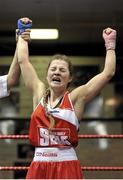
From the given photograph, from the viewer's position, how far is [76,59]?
8.60 meters

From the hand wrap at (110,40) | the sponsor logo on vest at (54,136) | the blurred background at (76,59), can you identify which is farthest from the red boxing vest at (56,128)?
the blurred background at (76,59)

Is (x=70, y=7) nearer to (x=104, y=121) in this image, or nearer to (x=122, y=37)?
(x=122, y=37)

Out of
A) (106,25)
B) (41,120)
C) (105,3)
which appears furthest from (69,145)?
(106,25)

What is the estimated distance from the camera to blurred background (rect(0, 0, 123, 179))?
748 cm

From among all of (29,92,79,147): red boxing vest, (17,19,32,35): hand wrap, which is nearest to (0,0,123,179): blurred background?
(17,19,32,35): hand wrap

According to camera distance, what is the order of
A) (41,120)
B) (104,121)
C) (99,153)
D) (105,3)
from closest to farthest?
1. (41,120)
2. (105,3)
3. (99,153)
4. (104,121)

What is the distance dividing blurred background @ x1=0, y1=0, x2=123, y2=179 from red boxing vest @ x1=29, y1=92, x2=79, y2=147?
4100 mm

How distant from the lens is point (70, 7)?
745 cm

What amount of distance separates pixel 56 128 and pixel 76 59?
5556 mm

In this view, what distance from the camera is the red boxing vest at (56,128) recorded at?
3.09 meters

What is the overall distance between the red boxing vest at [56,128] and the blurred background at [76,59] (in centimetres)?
410

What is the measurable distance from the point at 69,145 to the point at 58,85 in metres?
0.34

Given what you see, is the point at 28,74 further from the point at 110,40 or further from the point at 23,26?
the point at 110,40

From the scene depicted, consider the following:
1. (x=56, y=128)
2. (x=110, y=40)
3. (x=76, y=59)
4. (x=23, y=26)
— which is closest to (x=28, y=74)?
(x=23, y=26)
